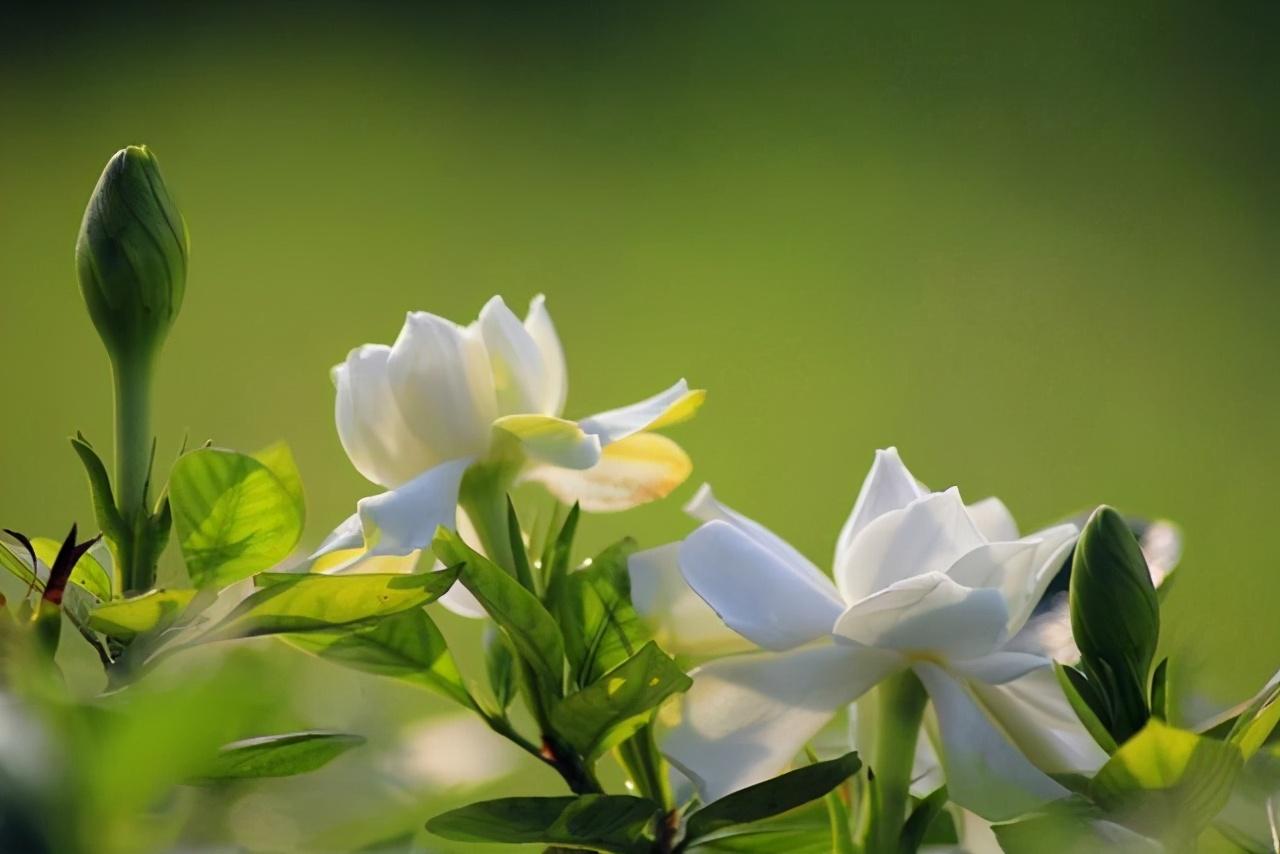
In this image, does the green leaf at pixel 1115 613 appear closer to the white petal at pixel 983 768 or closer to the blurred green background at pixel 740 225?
the white petal at pixel 983 768

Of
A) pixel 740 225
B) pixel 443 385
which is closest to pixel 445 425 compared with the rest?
pixel 443 385

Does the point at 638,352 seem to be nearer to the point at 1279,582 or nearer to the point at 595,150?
the point at 595,150

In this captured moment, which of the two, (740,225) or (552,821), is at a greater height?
(740,225)

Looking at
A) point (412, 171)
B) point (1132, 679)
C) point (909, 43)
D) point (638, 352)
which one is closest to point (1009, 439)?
point (638, 352)

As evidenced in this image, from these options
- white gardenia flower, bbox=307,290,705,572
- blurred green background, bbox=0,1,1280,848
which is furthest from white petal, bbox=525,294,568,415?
blurred green background, bbox=0,1,1280,848

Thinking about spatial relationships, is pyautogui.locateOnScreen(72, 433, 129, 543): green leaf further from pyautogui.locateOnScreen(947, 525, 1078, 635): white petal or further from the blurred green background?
the blurred green background

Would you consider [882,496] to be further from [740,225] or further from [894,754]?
[740,225]

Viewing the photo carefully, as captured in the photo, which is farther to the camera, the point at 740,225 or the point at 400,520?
the point at 740,225
